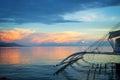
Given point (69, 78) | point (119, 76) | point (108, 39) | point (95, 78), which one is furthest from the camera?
point (69, 78)

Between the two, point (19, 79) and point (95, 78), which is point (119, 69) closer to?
point (95, 78)

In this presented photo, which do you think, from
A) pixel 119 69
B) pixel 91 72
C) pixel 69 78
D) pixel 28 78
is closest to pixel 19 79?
pixel 28 78

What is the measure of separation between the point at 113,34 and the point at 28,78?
22.8 meters

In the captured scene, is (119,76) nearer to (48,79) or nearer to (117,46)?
(117,46)

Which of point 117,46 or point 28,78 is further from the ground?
point 117,46

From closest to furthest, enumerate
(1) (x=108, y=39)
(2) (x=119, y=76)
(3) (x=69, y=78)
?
(1) (x=108, y=39)
(2) (x=119, y=76)
(3) (x=69, y=78)

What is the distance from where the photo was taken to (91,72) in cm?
5788

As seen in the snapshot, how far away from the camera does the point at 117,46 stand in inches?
1855

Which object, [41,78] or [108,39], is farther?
[41,78]

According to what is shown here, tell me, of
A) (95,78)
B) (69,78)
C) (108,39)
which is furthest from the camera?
(69,78)

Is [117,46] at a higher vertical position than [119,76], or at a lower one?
higher

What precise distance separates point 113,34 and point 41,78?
813 inches

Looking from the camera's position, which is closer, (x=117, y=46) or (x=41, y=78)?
(x=117, y=46)

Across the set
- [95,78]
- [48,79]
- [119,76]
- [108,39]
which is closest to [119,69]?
[119,76]
